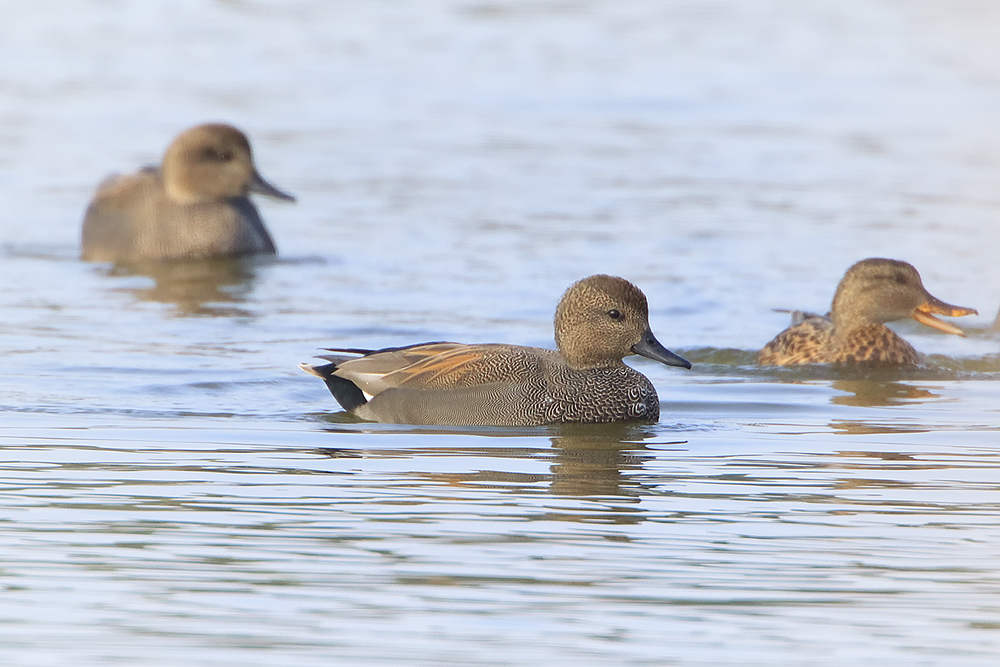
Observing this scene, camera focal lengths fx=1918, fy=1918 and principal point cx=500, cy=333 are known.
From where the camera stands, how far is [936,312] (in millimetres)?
11938

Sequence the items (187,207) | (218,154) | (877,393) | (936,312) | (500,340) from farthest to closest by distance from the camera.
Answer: (218,154) → (187,207) → (500,340) → (936,312) → (877,393)

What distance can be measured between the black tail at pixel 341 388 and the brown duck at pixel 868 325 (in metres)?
3.14

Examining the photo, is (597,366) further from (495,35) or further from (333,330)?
(495,35)

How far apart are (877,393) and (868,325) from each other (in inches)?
38.1

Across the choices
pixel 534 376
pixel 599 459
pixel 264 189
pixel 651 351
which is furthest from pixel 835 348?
pixel 264 189

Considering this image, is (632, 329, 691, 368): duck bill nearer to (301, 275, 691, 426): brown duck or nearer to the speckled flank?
(301, 275, 691, 426): brown duck

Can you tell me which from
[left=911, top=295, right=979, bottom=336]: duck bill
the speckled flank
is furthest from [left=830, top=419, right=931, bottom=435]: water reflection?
[left=911, top=295, right=979, bottom=336]: duck bill

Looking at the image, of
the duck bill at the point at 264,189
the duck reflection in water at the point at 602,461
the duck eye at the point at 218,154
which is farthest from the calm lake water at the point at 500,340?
the duck eye at the point at 218,154

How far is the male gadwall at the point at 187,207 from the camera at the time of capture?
1633 cm

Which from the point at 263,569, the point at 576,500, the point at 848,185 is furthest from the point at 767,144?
the point at 263,569

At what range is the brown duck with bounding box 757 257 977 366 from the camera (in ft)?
38.9

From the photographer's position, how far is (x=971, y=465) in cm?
862

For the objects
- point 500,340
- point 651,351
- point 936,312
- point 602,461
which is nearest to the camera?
point 602,461

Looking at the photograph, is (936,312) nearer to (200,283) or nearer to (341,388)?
(341,388)
